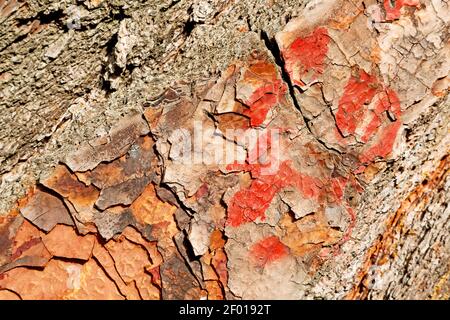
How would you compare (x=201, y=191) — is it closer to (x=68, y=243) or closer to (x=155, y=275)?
(x=155, y=275)

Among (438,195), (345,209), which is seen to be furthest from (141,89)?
(438,195)

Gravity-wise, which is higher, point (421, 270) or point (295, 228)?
point (295, 228)

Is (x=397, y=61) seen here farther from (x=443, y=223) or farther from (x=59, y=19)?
(x=59, y=19)

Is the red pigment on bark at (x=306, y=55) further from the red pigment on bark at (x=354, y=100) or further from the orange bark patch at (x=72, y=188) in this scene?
the orange bark patch at (x=72, y=188)

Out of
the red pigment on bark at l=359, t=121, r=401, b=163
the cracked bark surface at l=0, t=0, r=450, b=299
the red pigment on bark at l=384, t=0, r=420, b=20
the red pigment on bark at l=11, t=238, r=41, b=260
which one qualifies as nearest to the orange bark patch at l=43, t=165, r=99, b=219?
the cracked bark surface at l=0, t=0, r=450, b=299

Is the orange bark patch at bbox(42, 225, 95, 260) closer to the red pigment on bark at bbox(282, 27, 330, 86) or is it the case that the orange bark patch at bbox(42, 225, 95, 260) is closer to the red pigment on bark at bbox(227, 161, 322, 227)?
the red pigment on bark at bbox(227, 161, 322, 227)

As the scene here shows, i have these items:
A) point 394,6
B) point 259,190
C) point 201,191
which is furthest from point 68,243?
point 394,6
